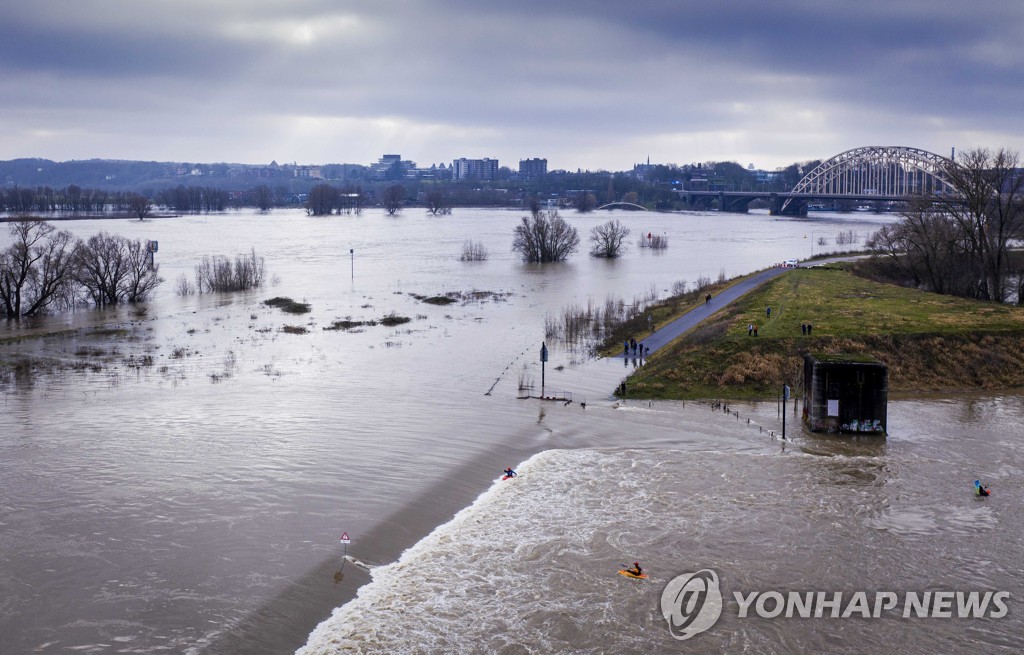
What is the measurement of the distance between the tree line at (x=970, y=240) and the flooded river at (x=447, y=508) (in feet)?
83.2

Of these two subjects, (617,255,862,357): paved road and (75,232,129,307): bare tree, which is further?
(75,232,129,307): bare tree

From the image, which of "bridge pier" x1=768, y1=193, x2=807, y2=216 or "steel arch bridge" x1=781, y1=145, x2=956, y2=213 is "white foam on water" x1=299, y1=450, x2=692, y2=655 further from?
"bridge pier" x1=768, y1=193, x2=807, y2=216

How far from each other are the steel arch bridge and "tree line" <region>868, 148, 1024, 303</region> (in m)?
93.2

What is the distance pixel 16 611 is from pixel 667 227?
14875 centimetres

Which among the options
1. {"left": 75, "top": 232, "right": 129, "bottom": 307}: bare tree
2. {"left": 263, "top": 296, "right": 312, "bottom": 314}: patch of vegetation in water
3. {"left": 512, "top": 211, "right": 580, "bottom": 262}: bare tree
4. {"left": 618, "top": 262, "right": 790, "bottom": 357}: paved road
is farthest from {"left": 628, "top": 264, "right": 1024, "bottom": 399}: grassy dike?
{"left": 512, "top": 211, "right": 580, "bottom": 262}: bare tree

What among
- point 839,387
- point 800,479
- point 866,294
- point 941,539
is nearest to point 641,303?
point 866,294

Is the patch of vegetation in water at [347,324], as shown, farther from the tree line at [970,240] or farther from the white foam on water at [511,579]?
the tree line at [970,240]

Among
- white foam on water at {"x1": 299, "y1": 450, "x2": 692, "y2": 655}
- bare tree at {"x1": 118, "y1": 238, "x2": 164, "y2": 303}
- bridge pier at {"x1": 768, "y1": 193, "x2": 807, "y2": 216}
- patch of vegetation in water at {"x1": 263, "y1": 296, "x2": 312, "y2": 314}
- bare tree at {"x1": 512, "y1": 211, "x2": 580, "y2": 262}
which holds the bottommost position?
white foam on water at {"x1": 299, "y1": 450, "x2": 692, "y2": 655}

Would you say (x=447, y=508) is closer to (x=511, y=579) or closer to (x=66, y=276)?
(x=511, y=579)

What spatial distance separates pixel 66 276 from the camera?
57781 mm

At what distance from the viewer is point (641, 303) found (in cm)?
5881

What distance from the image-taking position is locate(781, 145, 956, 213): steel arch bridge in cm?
16438

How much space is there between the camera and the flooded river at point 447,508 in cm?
1652

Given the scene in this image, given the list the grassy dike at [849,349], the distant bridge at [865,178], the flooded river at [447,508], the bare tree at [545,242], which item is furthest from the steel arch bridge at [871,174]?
the flooded river at [447,508]
